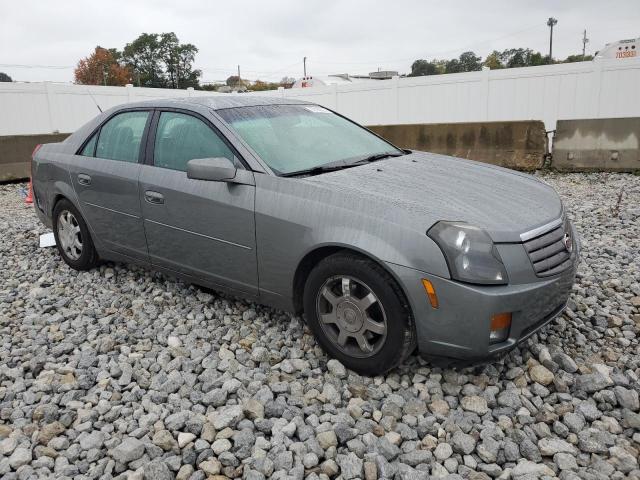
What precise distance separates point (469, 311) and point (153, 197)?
231 centimetres

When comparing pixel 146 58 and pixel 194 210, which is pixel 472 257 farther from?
pixel 146 58

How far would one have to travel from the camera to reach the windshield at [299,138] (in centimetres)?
323

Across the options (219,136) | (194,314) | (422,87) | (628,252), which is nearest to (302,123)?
(219,136)

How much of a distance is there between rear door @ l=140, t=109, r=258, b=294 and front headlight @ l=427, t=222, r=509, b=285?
1.20 metres

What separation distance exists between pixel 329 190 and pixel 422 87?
556 inches

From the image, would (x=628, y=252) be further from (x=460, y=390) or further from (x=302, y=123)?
Result: (x=302, y=123)

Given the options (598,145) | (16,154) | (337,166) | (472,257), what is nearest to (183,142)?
(337,166)

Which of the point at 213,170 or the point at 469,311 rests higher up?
the point at 213,170

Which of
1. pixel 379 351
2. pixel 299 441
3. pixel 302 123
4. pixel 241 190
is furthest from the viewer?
pixel 302 123

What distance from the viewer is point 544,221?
8.96 ft

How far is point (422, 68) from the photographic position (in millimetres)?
70500

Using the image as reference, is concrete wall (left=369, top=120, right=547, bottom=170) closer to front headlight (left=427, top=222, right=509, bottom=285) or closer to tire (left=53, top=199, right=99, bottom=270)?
tire (left=53, top=199, right=99, bottom=270)

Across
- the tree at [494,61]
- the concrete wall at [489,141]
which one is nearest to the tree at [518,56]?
the tree at [494,61]

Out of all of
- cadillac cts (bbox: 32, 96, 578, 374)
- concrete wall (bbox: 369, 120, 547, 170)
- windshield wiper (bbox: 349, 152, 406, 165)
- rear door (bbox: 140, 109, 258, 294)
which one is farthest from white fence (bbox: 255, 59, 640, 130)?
Result: rear door (bbox: 140, 109, 258, 294)
